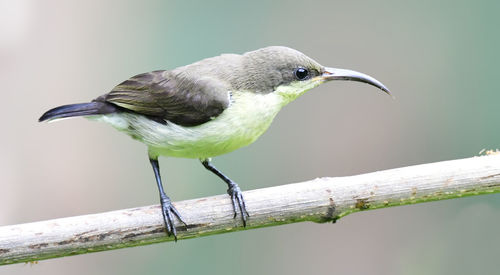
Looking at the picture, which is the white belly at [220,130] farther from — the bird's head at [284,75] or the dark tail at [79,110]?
the dark tail at [79,110]

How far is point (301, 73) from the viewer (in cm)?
356

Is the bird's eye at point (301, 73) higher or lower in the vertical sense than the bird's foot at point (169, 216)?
higher

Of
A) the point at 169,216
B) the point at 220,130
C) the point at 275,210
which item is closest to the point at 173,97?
the point at 220,130

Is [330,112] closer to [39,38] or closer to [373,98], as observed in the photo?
[373,98]

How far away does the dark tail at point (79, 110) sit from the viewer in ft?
11.6

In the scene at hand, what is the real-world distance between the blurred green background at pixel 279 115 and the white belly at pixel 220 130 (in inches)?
45.6

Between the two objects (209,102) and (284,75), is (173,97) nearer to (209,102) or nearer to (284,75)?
(209,102)

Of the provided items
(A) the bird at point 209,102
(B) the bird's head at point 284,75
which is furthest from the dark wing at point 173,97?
(B) the bird's head at point 284,75

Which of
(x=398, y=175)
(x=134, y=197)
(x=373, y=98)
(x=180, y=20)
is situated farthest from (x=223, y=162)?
(x=398, y=175)

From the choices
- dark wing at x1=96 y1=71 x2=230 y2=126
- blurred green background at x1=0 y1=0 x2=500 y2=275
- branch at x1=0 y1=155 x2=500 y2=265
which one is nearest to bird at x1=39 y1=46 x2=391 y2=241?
dark wing at x1=96 y1=71 x2=230 y2=126

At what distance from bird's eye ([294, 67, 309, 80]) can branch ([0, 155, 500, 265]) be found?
29.1 inches

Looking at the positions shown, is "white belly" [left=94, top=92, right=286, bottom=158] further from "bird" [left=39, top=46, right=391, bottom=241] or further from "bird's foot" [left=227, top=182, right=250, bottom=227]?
"bird's foot" [left=227, top=182, right=250, bottom=227]

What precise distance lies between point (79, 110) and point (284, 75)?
4.16 feet

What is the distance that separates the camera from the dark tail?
11.6 feet
